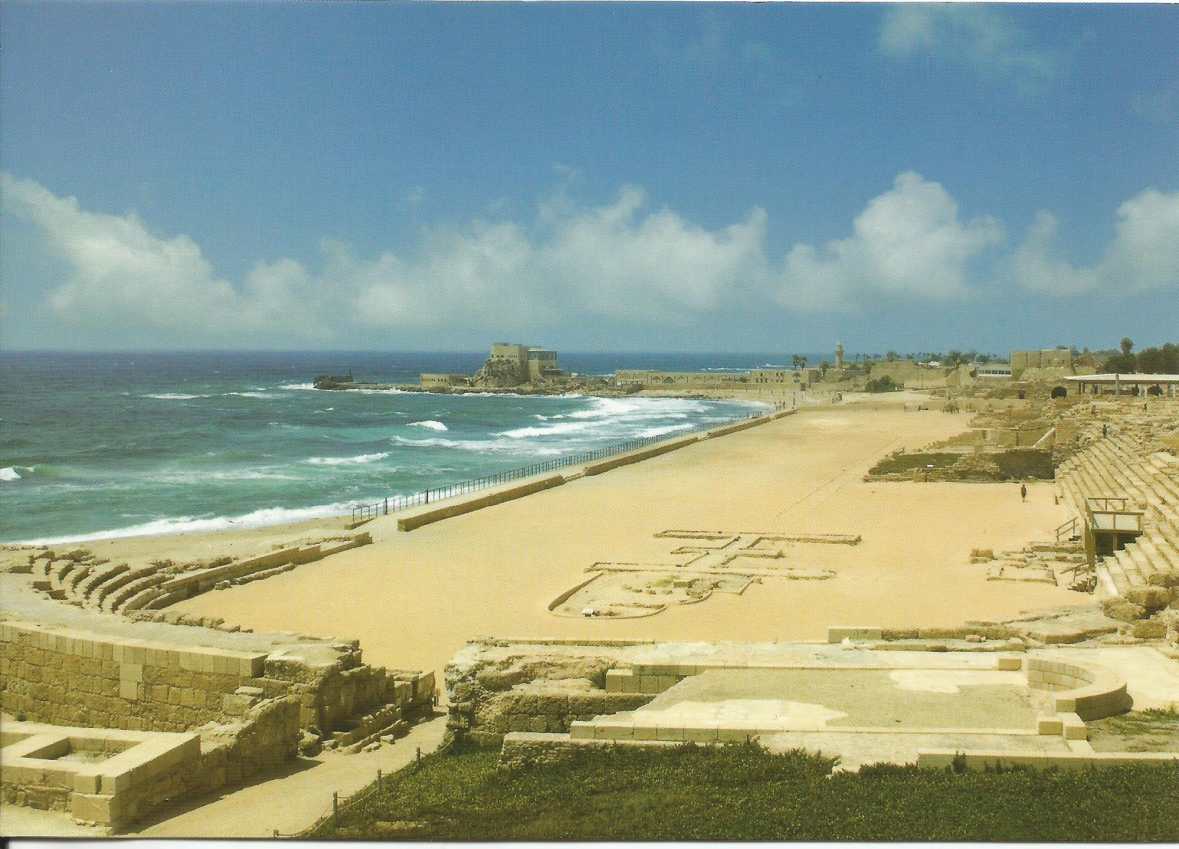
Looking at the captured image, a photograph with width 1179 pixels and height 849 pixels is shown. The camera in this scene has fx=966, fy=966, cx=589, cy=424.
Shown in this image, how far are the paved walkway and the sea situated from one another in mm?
20403

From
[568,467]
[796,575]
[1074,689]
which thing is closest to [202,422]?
[568,467]

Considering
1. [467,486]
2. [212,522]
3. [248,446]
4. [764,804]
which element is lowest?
[212,522]

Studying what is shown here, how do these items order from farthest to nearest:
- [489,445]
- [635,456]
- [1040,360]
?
[1040,360] < [489,445] < [635,456]

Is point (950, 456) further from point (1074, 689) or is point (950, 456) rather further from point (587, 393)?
point (587, 393)

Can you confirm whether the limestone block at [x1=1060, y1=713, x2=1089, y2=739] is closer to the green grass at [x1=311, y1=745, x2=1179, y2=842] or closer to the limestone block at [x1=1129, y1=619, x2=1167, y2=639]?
the green grass at [x1=311, y1=745, x2=1179, y2=842]

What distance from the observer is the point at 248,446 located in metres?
53.0

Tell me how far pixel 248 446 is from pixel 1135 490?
4364 cm

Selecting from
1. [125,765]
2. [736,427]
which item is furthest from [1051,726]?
[736,427]

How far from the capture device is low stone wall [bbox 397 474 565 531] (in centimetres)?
2584

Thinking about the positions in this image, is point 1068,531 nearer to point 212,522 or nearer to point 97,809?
point 97,809

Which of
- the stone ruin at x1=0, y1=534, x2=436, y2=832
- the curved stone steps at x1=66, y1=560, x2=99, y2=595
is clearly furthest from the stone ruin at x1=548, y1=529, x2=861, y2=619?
the curved stone steps at x1=66, y1=560, x2=99, y2=595

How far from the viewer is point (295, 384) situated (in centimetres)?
12731

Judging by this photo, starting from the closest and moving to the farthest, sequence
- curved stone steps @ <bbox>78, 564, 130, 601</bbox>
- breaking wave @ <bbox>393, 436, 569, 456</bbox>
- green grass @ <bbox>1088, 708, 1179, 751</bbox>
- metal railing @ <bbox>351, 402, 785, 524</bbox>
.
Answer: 1. green grass @ <bbox>1088, 708, 1179, 751</bbox>
2. curved stone steps @ <bbox>78, 564, 130, 601</bbox>
3. metal railing @ <bbox>351, 402, 785, 524</bbox>
4. breaking wave @ <bbox>393, 436, 569, 456</bbox>

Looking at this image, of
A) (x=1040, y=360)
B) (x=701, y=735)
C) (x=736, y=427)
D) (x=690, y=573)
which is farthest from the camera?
(x=1040, y=360)
